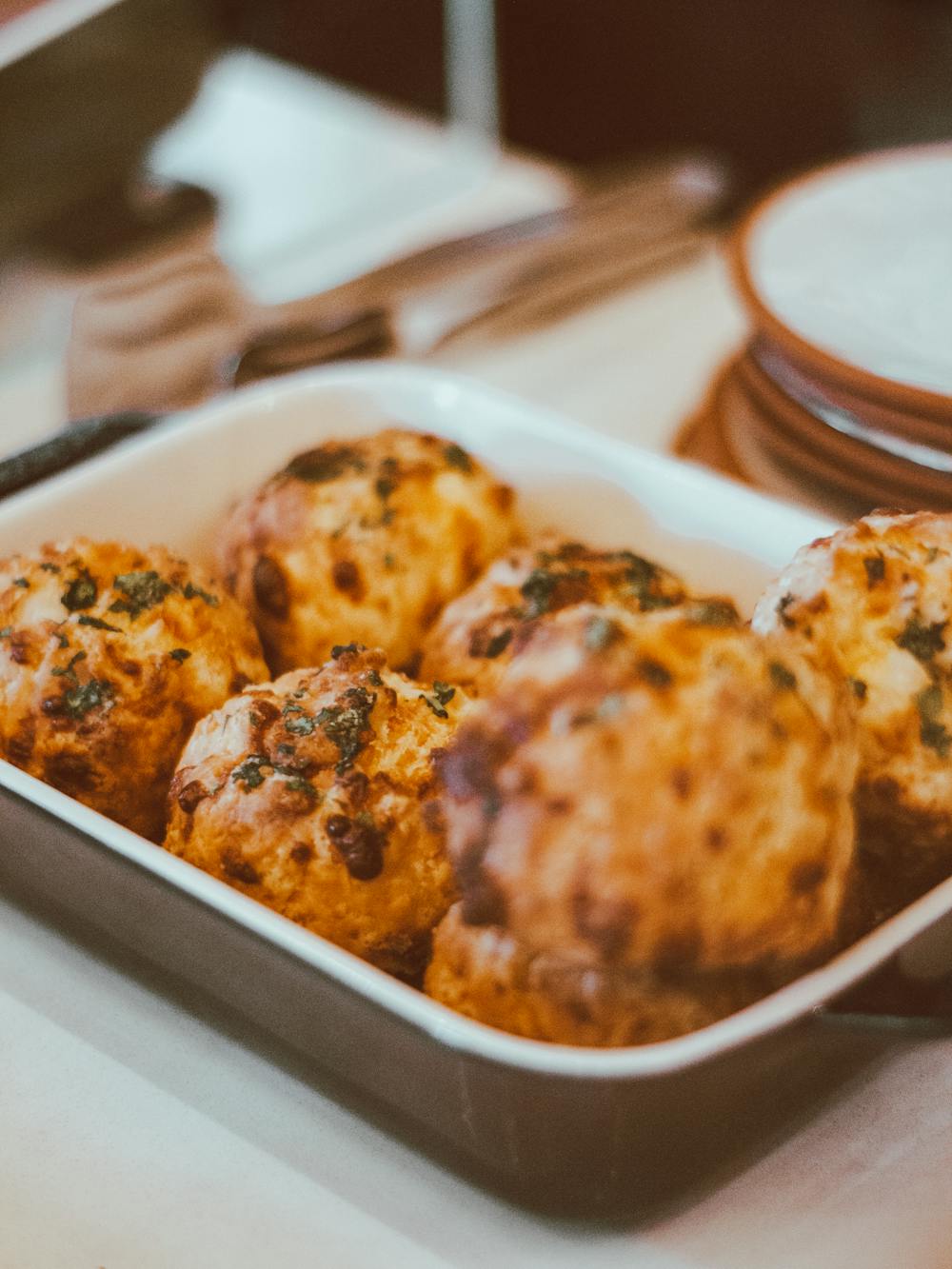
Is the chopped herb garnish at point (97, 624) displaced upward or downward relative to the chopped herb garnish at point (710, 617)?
downward

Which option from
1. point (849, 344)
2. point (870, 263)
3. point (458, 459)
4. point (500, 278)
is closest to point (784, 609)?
point (458, 459)

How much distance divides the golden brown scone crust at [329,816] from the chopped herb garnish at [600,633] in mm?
176

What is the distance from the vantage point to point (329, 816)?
0.70 m

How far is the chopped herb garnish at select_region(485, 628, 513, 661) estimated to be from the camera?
2.82 feet

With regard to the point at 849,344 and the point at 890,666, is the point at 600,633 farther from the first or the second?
the point at 849,344

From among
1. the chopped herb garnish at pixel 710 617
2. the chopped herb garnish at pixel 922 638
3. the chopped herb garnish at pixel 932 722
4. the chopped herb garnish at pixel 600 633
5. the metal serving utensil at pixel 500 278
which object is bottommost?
the metal serving utensil at pixel 500 278

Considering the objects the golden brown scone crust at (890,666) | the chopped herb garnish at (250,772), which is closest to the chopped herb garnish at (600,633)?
the golden brown scone crust at (890,666)

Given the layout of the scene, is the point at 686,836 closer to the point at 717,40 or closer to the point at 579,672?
the point at 579,672

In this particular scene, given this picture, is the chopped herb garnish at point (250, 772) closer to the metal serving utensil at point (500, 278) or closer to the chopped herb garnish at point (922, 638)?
the chopped herb garnish at point (922, 638)

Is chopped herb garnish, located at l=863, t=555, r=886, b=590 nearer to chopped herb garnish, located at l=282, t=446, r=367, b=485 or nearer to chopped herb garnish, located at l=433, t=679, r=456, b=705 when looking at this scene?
chopped herb garnish, located at l=433, t=679, r=456, b=705

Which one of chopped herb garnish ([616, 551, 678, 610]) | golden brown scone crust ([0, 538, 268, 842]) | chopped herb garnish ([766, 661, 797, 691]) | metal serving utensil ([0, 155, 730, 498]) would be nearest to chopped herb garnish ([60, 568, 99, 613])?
golden brown scone crust ([0, 538, 268, 842])

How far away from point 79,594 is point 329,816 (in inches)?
10.2

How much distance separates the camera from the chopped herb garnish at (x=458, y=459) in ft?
3.28

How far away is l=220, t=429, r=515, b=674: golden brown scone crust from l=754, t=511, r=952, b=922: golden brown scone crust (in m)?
0.29
